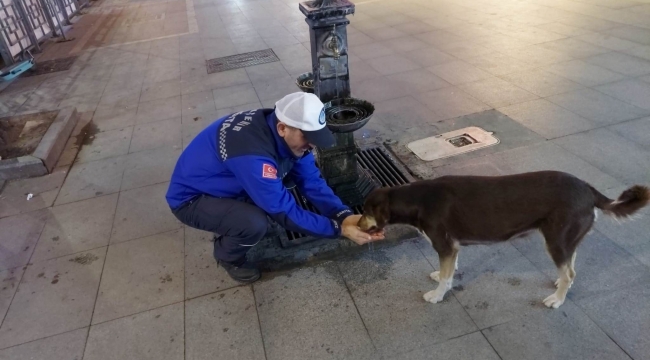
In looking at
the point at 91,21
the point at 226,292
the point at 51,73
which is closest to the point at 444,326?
the point at 226,292

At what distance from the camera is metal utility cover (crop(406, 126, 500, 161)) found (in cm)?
429

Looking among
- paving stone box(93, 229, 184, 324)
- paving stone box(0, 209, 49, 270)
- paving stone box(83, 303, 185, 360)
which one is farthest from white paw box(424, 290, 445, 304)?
paving stone box(0, 209, 49, 270)

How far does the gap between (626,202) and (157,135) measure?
16.0 ft

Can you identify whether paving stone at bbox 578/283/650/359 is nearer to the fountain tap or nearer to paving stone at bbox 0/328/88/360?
the fountain tap

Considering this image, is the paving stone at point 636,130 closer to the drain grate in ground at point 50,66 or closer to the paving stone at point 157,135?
the paving stone at point 157,135

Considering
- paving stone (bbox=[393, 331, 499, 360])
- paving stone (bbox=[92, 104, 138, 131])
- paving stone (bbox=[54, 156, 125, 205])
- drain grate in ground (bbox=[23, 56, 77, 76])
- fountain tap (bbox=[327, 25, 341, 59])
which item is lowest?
drain grate in ground (bbox=[23, 56, 77, 76])

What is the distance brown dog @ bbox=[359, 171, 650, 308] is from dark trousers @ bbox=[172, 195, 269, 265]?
0.73 metres

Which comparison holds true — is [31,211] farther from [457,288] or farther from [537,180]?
[537,180]

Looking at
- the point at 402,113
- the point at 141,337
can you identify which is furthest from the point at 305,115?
the point at 402,113

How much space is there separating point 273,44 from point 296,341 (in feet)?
22.9

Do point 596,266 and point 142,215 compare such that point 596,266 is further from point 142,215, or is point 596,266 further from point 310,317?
point 142,215

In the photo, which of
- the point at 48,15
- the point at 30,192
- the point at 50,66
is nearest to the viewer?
the point at 30,192

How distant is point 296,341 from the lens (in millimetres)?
2623

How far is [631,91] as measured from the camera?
199 inches
